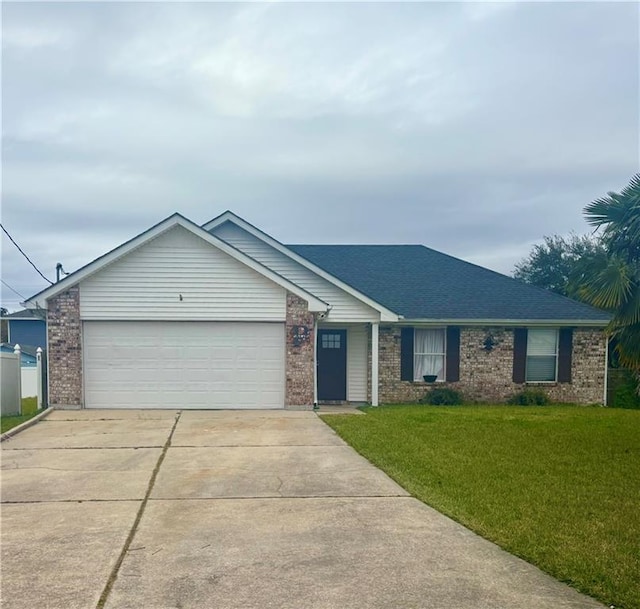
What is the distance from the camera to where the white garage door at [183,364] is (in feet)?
51.3

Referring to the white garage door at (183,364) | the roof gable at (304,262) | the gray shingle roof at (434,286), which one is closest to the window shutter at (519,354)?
the gray shingle roof at (434,286)

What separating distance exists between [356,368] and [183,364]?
526cm

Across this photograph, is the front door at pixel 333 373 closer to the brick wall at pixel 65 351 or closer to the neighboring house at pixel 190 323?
the neighboring house at pixel 190 323

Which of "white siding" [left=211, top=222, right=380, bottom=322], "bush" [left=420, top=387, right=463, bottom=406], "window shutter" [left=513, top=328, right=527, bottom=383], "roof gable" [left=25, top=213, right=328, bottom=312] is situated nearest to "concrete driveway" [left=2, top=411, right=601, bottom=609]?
"roof gable" [left=25, top=213, right=328, bottom=312]

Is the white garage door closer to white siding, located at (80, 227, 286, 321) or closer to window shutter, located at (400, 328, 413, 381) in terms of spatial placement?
white siding, located at (80, 227, 286, 321)

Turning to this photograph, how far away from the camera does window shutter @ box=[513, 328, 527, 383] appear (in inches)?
727

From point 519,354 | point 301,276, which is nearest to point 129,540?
point 301,276

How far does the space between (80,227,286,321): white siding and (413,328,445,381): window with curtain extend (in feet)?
15.3

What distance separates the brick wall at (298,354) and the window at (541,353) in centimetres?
694

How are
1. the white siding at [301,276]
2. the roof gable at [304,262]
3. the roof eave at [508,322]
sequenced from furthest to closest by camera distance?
the roof eave at [508,322] < the white siding at [301,276] < the roof gable at [304,262]

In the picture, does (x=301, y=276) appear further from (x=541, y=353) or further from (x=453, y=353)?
(x=541, y=353)

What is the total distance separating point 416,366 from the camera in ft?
60.6

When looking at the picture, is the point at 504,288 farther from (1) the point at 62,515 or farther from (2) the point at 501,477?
(1) the point at 62,515

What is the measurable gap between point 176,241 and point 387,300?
21.6 feet
